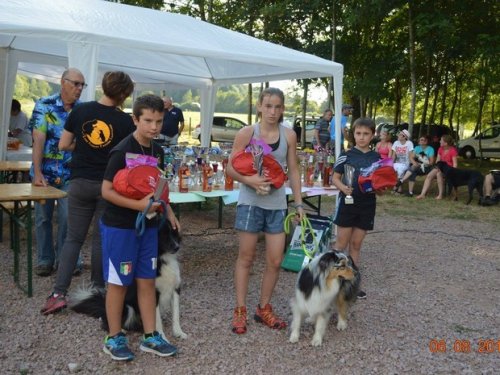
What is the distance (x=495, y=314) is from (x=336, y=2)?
15.3 m

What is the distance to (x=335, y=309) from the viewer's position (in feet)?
11.3

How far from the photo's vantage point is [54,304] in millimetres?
3344

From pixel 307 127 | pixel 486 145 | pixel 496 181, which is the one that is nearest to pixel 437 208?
pixel 496 181

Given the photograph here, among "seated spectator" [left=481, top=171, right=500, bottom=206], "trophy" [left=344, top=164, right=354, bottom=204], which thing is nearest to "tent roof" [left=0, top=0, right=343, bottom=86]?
"trophy" [left=344, top=164, right=354, bottom=204]

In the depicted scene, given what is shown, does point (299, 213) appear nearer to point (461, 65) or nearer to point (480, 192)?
point (480, 192)

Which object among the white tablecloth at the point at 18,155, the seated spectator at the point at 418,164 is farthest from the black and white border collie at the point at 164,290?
the seated spectator at the point at 418,164

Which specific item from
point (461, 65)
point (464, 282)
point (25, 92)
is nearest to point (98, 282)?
point (464, 282)

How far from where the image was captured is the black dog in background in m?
9.30

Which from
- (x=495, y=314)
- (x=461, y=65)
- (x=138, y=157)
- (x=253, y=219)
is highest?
(x=461, y=65)

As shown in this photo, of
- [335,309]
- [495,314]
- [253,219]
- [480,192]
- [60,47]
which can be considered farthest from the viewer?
[480,192]

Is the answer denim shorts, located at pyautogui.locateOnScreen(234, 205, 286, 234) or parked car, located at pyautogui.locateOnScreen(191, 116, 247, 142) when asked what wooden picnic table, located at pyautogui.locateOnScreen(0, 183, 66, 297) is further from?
parked car, located at pyautogui.locateOnScreen(191, 116, 247, 142)

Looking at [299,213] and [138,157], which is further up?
[138,157]

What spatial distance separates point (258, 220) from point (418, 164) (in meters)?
8.08

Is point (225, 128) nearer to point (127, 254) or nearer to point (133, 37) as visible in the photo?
point (133, 37)
